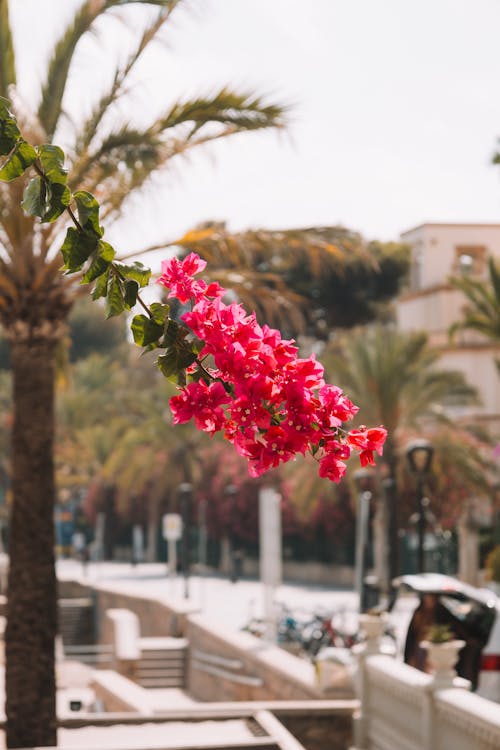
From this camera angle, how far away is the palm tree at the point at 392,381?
129 feet

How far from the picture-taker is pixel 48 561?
1340 centimetres

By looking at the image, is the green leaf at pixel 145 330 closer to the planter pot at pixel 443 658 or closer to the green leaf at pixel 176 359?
the green leaf at pixel 176 359

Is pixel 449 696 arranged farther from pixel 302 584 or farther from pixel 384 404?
pixel 302 584

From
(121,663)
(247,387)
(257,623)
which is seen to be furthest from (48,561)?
(257,623)

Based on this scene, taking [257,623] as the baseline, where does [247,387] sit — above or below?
above

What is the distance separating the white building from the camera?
59469 mm

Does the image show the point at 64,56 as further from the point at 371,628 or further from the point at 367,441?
the point at 367,441

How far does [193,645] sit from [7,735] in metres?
13.1

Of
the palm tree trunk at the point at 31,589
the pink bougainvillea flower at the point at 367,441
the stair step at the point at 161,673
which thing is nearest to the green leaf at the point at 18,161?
the pink bougainvillea flower at the point at 367,441

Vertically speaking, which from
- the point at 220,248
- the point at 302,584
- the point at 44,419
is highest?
the point at 220,248

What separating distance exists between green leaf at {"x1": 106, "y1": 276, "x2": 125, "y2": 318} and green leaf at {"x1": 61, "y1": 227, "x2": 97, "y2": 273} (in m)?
0.12

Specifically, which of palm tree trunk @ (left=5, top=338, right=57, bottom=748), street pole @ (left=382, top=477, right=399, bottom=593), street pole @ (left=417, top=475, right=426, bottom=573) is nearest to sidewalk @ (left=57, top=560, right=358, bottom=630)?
street pole @ (left=382, top=477, right=399, bottom=593)

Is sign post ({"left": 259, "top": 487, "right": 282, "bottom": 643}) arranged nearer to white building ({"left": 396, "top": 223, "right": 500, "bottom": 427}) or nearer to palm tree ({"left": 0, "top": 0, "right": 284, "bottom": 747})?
palm tree ({"left": 0, "top": 0, "right": 284, "bottom": 747})

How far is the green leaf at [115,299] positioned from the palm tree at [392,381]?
3371 cm
